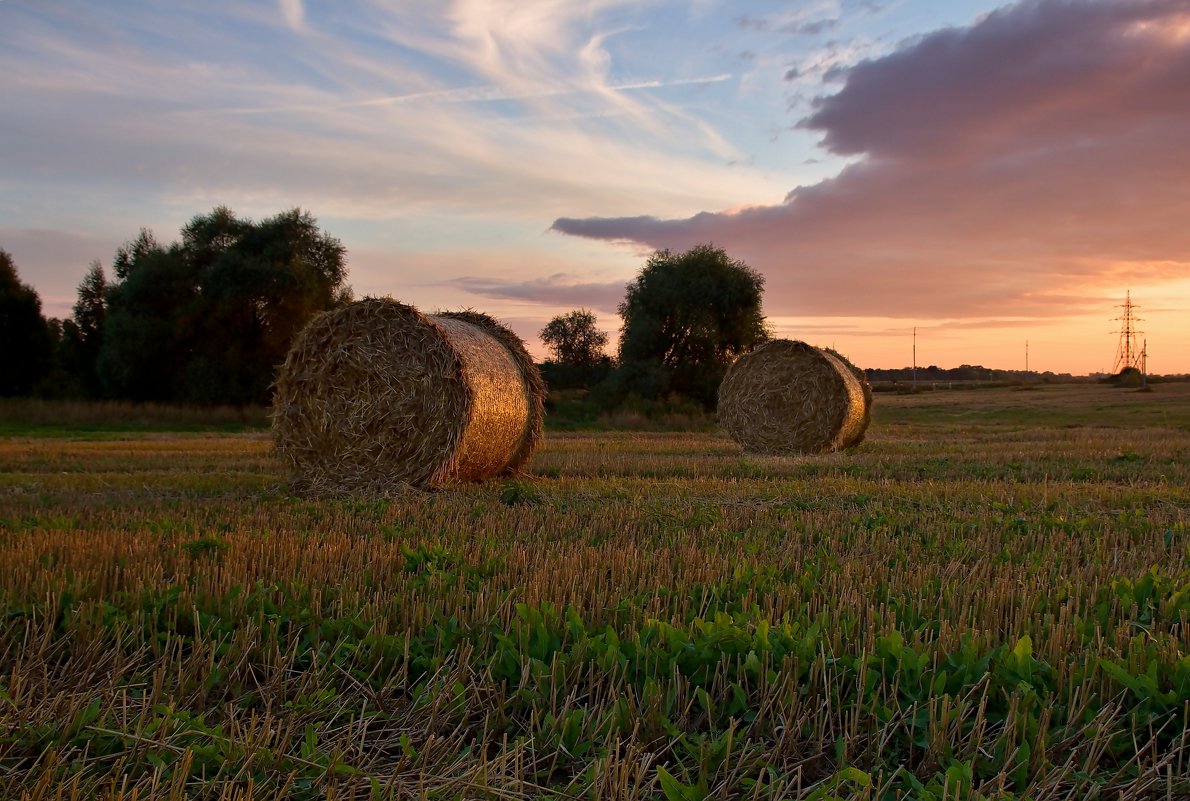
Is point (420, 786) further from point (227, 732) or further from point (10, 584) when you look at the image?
point (10, 584)

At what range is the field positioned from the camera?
2.94 meters

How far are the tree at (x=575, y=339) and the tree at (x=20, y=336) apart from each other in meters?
28.9

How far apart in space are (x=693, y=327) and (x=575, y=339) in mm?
24654

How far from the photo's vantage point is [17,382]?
130 ft

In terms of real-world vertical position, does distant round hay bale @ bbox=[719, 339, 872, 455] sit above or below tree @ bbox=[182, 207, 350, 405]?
below

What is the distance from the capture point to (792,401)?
18531 mm

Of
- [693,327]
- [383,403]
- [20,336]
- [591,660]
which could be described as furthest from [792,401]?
[20,336]

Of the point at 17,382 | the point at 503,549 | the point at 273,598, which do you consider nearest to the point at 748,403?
the point at 503,549

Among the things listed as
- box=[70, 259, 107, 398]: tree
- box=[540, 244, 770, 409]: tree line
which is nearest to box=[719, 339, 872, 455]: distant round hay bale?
box=[540, 244, 770, 409]: tree line

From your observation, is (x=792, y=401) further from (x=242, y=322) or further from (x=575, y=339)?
(x=575, y=339)

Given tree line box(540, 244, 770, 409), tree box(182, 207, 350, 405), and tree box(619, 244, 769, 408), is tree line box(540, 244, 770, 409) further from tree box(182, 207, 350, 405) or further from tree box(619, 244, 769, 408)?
tree box(182, 207, 350, 405)

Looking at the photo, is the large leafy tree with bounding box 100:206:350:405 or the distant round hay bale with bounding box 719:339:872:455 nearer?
the distant round hay bale with bounding box 719:339:872:455

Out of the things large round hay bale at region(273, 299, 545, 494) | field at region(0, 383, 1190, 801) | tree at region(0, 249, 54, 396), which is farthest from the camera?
tree at region(0, 249, 54, 396)

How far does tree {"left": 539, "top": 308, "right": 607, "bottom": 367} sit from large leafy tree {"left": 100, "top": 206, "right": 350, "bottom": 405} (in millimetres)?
24047
